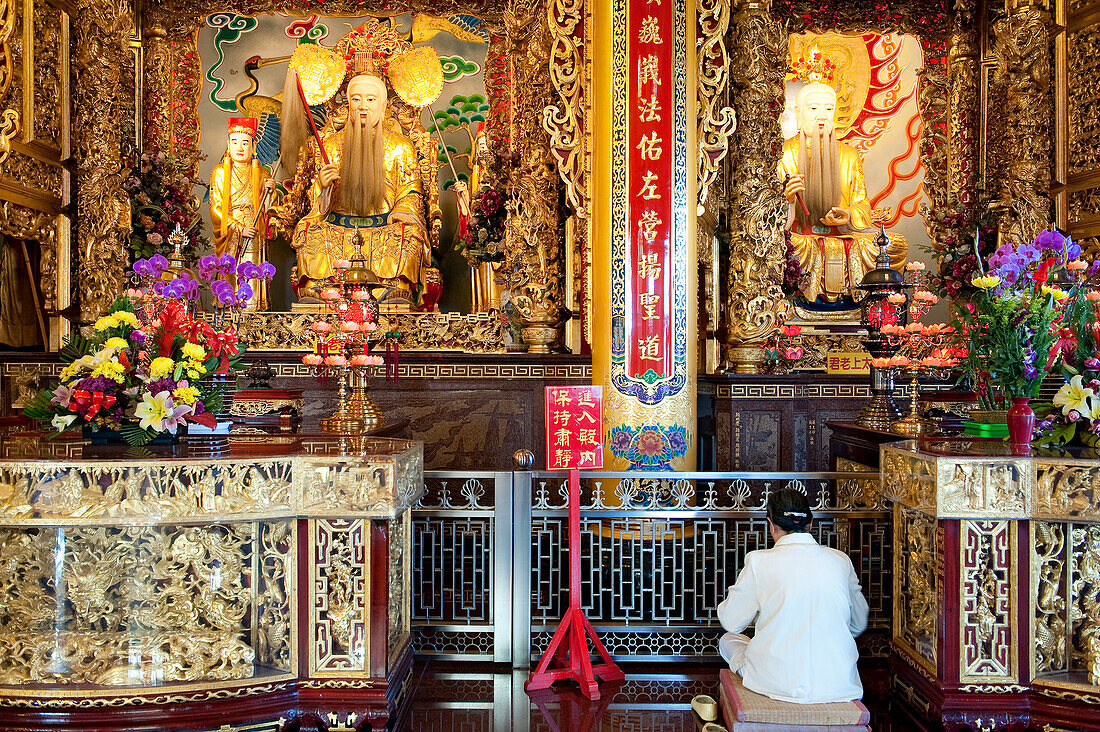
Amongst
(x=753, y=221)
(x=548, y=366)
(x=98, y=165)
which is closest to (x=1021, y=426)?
(x=753, y=221)

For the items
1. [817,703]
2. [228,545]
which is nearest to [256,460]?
[228,545]

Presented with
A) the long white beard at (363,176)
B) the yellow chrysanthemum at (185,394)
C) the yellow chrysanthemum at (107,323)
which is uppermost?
the long white beard at (363,176)

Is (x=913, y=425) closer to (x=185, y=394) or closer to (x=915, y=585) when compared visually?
(x=915, y=585)

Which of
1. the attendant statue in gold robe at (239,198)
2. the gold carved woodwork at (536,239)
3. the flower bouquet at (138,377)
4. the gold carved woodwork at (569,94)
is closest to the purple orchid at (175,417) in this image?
the flower bouquet at (138,377)

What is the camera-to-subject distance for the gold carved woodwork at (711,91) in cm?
480

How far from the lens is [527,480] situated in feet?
11.0

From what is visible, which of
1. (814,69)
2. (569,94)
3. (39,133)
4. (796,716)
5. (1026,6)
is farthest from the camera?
(814,69)

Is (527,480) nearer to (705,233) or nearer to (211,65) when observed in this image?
(705,233)

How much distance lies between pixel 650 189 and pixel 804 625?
9.61 feet

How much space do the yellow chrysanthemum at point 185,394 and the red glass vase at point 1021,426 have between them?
114 inches

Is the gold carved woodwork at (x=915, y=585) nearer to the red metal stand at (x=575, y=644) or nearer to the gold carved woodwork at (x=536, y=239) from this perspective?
the red metal stand at (x=575, y=644)

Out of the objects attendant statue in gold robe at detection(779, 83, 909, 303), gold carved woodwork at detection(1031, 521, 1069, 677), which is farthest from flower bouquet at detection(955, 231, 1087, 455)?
attendant statue in gold robe at detection(779, 83, 909, 303)

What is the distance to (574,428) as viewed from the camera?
308 centimetres

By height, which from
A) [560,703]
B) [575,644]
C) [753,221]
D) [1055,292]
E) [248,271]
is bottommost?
[560,703]
